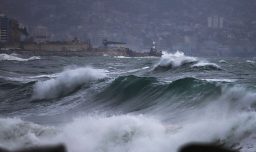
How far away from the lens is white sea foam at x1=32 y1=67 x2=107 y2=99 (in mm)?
18609

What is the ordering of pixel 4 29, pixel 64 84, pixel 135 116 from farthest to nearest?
pixel 4 29 < pixel 64 84 < pixel 135 116

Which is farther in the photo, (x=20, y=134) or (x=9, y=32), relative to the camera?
(x=9, y=32)

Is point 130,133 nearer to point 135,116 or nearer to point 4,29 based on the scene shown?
point 135,116

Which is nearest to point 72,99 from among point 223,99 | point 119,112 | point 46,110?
point 46,110

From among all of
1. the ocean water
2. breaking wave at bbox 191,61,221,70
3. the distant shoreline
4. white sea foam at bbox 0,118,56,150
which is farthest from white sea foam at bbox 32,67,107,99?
the distant shoreline

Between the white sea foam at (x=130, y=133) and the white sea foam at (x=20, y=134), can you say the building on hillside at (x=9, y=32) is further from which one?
the white sea foam at (x=130, y=133)

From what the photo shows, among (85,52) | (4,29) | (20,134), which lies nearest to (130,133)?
(20,134)

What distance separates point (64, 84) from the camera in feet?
64.8

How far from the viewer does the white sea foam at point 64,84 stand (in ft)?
61.1

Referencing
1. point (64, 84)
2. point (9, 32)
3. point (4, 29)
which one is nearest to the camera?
point (64, 84)

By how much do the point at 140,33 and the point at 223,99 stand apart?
6988 inches

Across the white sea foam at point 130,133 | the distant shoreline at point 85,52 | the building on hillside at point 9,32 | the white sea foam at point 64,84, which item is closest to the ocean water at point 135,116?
the white sea foam at point 130,133

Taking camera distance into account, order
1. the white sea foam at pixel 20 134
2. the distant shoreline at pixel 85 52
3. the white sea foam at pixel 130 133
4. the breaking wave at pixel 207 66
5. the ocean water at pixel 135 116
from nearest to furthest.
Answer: the white sea foam at pixel 130 133 → the ocean water at pixel 135 116 → the white sea foam at pixel 20 134 → the breaking wave at pixel 207 66 → the distant shoreline at pixel 85 52

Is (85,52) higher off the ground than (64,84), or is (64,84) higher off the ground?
(64,84)
